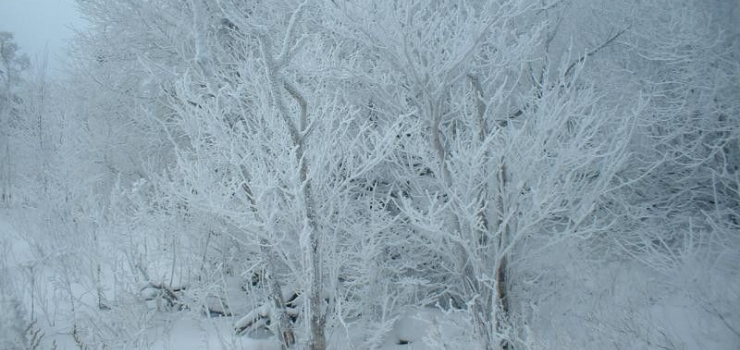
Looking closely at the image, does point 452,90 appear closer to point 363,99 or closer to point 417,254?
point 363,99

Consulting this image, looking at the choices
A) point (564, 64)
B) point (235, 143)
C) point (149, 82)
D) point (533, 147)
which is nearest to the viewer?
point (235, 143)

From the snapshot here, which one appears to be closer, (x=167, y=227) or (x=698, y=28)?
(x=167, y=227)

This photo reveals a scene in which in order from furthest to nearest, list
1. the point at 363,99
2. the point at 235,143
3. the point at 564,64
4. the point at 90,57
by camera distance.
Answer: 1. the point at 90,57
2. the point at 363,99
3. the point at 564,64
4. the point at 235,143

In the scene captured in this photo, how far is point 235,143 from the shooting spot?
5043 mm

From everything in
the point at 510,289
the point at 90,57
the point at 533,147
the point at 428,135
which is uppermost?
the point at 90,57

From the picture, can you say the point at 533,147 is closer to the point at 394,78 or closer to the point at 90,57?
the point at 394,78

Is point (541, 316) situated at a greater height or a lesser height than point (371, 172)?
lesser

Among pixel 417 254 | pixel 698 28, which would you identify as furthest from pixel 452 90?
pixel 698 28

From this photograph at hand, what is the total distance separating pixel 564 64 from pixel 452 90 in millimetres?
1787

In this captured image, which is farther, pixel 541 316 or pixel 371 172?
pixel 371 172

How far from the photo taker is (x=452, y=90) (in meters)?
7.41

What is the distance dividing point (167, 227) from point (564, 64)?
6.68 meters

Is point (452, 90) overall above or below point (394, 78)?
below

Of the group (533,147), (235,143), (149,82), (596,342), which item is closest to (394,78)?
(533,147)
